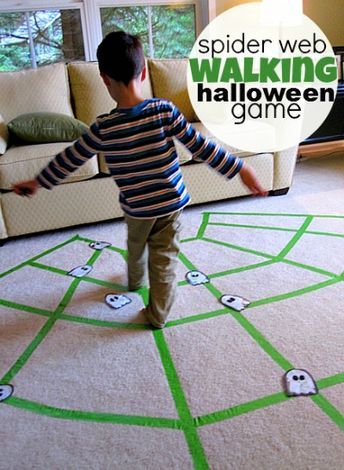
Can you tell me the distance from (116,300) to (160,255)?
344 millimetres

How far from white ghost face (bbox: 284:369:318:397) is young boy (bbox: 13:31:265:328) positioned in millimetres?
473

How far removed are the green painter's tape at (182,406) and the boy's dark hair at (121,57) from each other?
850 mm

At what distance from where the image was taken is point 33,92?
263 centimetres

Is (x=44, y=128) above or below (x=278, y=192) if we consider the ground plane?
above

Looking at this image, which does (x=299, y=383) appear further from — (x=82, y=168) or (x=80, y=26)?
(x=80, y=26)

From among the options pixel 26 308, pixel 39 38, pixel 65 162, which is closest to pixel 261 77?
pixel 39 38

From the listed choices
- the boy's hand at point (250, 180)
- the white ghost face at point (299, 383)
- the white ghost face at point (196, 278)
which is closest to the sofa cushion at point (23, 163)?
the white ghost face at point (196, 278)

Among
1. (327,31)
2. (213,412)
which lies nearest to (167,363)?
(213,412)

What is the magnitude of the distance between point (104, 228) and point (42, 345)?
1.03 metres

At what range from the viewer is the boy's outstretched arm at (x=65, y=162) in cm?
145

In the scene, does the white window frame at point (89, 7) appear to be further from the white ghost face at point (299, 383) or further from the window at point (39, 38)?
the white ghost face at point (299, 383)

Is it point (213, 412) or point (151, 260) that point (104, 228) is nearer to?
point (151, 260)

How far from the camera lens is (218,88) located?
302cm

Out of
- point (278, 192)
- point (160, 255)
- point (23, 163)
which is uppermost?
point (23, 163)
